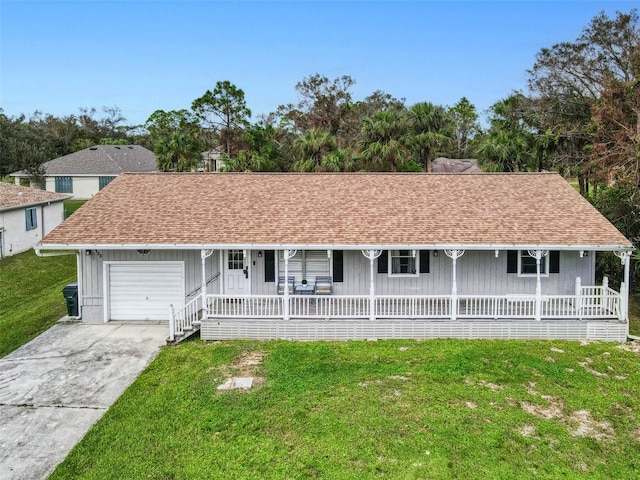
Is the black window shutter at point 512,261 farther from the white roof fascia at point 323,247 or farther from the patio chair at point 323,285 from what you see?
the patio chair at point 323,285

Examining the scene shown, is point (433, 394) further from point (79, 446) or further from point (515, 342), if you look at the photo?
point (79, 446)

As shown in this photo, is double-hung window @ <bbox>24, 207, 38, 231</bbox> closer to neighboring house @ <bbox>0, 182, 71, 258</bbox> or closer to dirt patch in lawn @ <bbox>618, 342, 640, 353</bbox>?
neighboring house @ <bbox>0, 182, 71, 258</bbox>

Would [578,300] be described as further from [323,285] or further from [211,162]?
[211,162]

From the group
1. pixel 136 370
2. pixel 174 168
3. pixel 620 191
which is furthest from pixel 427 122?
pixel 136 370

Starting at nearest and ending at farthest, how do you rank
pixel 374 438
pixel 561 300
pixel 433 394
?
pixel 374 438, pixel 433 394, pixel 561 300

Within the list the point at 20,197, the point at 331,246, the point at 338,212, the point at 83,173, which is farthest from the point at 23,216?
the point at 83,173

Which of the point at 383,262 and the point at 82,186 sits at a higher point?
the point at 82,186
